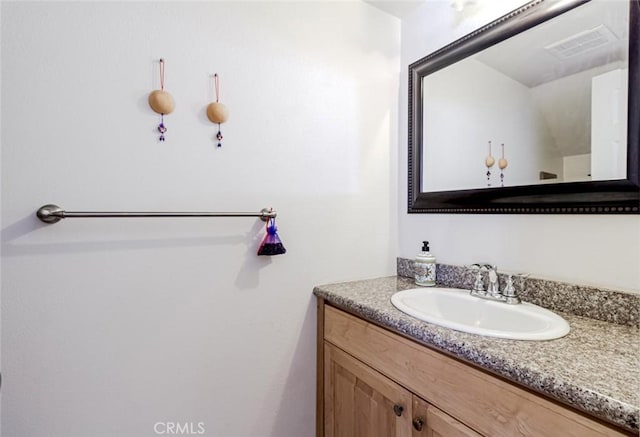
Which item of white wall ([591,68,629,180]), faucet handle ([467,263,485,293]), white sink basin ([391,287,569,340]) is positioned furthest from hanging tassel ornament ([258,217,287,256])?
white wall ([591,68,629,180])

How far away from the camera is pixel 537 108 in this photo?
3.28ft

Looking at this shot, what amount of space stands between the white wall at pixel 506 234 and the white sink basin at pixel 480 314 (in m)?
0.16

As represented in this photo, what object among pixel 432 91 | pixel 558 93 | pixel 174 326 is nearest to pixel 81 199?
pixel 174 326

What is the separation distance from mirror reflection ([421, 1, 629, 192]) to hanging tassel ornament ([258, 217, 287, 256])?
2.35ft

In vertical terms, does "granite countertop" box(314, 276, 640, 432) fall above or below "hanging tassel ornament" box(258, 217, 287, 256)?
below

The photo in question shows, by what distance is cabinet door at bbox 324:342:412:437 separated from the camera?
849mm

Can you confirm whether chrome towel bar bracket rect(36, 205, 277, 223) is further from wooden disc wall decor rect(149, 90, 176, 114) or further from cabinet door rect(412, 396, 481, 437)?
cabinet door rect(412, 396, 481, 437)

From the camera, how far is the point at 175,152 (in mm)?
971

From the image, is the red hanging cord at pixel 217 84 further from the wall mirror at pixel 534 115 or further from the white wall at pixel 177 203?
the wall mirror at pixel 534 115

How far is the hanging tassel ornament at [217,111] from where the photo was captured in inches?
39.6

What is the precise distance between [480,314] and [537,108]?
717 millimetres

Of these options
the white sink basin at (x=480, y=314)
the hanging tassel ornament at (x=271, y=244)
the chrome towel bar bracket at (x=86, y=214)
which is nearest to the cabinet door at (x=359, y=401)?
the white sink basin at (x=480, y=314)

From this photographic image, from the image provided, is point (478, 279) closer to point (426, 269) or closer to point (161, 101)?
point (426, 269)

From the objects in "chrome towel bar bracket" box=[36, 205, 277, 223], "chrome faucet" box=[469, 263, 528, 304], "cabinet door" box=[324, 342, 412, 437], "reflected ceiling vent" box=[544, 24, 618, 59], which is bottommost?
"cabinet door" box=[324, 342, 412, 437]
